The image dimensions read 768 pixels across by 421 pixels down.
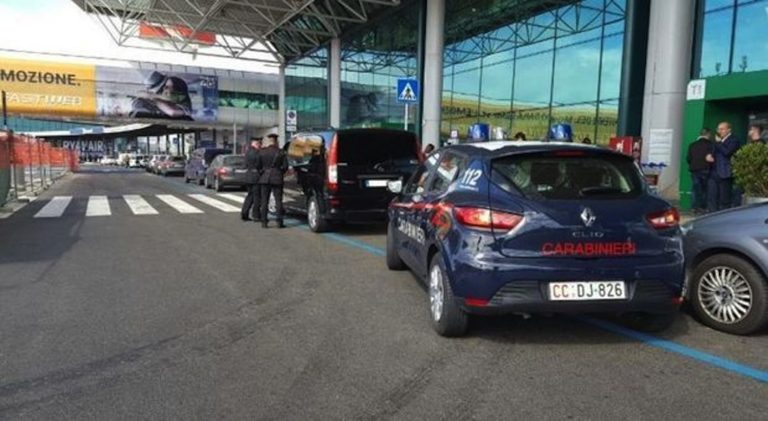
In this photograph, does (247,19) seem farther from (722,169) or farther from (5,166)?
(722,169)

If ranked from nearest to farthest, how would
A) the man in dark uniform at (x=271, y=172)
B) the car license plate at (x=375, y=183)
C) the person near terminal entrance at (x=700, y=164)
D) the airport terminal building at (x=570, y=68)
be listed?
1. the car license plate at (x=375, y=183)
2. the person near terminal entrance at (x=700, y=164)
3. the man in dark uniform at (x=271, y=172)
4. the airport terminal building at (x=570, y=68)

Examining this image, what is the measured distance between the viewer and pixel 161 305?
6.19 m

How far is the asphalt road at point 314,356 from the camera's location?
3834mm

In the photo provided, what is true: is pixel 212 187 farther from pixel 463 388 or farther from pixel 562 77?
pixel 463 388

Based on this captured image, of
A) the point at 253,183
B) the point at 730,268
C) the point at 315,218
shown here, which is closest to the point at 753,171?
the point at 730,268

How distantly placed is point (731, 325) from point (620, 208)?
154 centimetres

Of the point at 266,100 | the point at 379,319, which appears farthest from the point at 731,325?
the point at 266,100

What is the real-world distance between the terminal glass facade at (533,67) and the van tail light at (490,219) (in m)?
14.3

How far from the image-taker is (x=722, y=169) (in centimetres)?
1113

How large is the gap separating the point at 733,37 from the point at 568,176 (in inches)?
510

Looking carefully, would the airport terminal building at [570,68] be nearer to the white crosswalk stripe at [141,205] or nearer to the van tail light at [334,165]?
the van tail light at [334,165]

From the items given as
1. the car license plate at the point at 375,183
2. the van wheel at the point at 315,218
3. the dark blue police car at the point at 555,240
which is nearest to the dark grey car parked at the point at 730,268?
the dark blue police car at the point at 555,240

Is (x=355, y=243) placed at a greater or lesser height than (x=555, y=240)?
lesser

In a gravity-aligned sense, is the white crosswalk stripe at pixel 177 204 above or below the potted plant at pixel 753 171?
below
